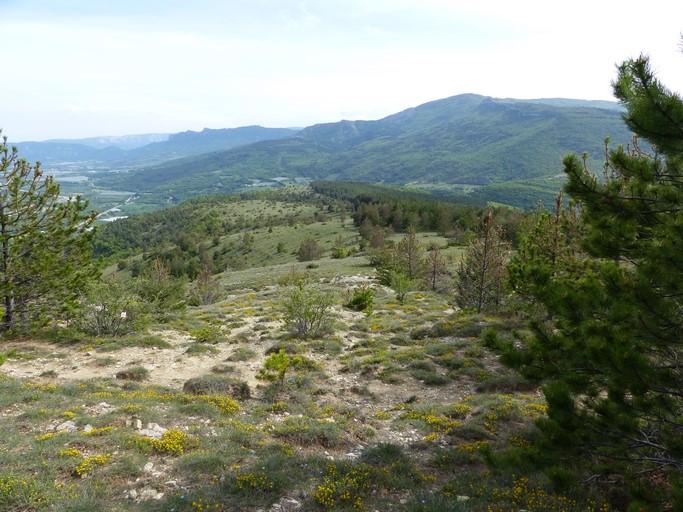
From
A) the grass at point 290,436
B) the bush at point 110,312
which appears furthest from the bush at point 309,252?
the grass at point 290,436

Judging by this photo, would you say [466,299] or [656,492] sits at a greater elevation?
[656,492]

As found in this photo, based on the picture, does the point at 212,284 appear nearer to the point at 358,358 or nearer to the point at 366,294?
the point at 366,294

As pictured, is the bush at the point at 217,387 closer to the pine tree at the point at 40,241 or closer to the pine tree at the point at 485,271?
the pine tree at the point at 40,241

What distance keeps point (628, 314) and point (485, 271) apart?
15.4 m

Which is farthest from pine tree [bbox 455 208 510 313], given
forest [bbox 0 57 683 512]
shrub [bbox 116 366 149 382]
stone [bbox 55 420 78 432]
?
stone [bbox 55 420 78 432]

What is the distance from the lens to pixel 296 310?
664 inches

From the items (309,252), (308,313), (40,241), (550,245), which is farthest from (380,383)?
(309,252)

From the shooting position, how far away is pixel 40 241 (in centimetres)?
1088

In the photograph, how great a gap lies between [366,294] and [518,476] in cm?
1678

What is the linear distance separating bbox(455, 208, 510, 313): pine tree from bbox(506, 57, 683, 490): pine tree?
484 inches

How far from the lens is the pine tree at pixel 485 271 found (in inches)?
733

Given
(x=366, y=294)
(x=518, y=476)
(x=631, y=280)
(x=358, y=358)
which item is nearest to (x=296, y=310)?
(x=358, y=358)

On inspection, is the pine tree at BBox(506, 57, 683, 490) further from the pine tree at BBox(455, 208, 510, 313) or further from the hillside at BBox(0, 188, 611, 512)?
the pine tree at BBox(455, 208, 510, 313)

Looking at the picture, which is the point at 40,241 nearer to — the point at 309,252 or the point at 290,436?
the point at 290,436
